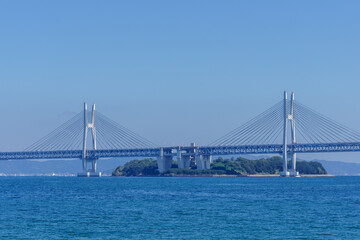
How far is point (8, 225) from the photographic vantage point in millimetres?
35250

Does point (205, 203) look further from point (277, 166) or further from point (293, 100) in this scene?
point (277, 166)

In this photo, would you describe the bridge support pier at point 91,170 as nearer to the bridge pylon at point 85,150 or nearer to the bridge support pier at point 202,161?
the bridge pylon at point 85,150

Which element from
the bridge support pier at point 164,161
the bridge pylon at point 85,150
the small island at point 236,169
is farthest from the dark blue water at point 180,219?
the bridge support pier at point 164,161

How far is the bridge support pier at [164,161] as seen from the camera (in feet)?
484

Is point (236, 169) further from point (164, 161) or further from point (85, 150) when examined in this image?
point (85, 150)

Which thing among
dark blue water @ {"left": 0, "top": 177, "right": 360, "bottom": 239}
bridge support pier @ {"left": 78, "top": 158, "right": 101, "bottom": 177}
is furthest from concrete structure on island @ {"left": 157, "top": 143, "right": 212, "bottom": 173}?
dark blue water @ {"left": 0, "top": 177, "right": 360, "bottom": 239}

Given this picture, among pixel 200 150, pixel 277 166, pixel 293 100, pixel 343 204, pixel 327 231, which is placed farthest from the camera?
pixel 277 166

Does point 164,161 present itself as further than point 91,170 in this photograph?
No

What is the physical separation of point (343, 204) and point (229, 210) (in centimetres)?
1043

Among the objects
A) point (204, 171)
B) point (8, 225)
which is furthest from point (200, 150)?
point (8, 225)

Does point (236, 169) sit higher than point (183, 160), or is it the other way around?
point (183, 160)

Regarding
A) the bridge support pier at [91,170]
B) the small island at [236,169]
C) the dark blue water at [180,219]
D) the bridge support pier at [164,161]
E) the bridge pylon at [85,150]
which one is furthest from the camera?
the bridge support pier at [91,170]

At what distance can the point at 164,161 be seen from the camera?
490 ft

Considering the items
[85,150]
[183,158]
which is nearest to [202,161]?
[183,158]
